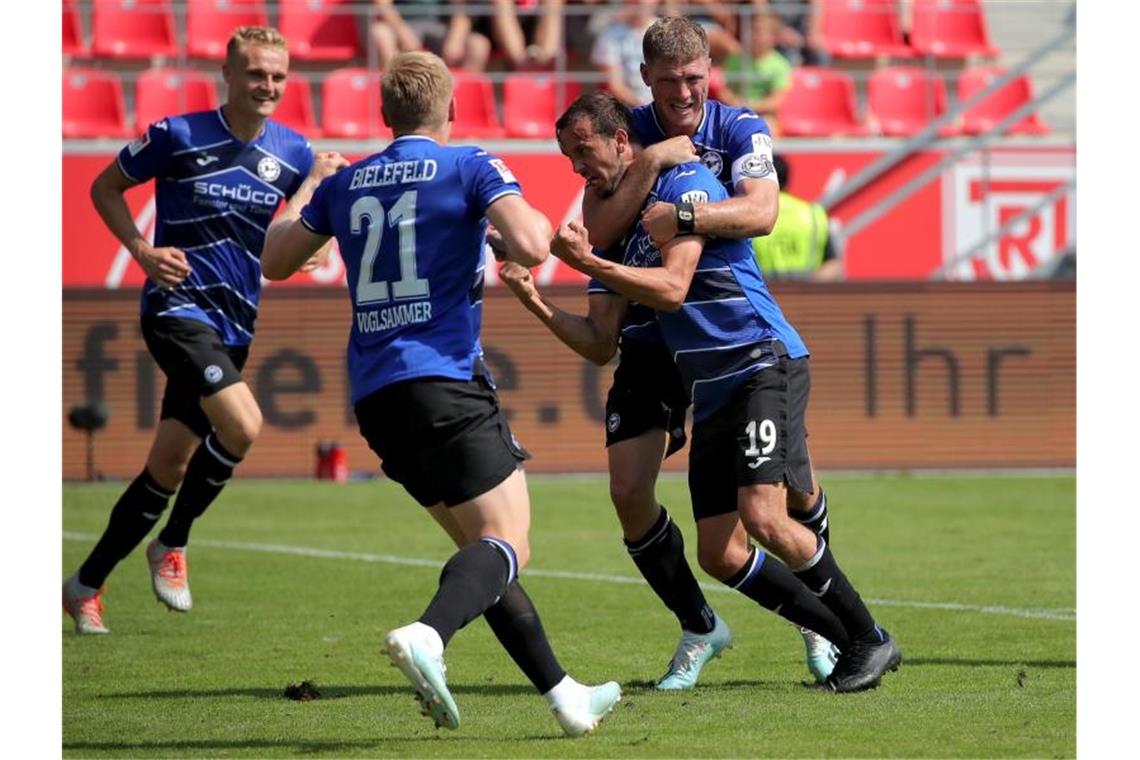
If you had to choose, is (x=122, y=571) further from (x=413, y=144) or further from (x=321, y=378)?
(x=413, y=144)

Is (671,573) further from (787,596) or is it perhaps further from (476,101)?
(476,101)

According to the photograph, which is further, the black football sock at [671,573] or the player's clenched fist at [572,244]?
the black football sock at [671,573]

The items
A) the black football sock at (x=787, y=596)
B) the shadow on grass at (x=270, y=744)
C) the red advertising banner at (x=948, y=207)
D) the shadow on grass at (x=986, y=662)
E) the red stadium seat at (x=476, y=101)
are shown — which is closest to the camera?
the shadow on grass at (x=270, y=744)

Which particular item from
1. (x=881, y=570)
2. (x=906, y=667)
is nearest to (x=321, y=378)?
(x=881, y=570)

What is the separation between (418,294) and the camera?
587cm

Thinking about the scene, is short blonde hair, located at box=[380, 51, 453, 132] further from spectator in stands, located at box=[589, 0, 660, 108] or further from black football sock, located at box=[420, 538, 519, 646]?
spectator in stands, located at box=[589, 0, 660, 108]

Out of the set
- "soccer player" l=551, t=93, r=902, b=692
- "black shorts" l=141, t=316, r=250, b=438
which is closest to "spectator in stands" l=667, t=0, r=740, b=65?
"black shorts" l=141, t=316, r=250, b=438

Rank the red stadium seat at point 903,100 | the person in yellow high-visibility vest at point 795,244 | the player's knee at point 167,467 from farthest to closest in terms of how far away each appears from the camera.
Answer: the red stadium seat at point 903,100 < the person in yellow high-visibility vest at point 795,244 < the player's knee at point 167,467

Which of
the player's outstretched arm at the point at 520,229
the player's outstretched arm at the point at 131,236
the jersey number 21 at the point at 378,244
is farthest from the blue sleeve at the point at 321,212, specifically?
the player's outstretched arm at the point at 131,236

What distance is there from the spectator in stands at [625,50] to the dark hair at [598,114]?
1295 cm

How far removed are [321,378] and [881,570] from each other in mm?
6871

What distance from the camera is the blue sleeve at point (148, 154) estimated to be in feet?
29.6

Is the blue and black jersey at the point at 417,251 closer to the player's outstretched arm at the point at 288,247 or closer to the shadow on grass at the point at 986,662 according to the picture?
the player's outstretched arm at the point at 288,247

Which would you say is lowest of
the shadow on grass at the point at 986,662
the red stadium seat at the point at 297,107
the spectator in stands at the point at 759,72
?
the shadow on grass at the point at 986,662
